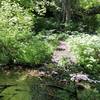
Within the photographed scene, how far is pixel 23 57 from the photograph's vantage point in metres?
9.58

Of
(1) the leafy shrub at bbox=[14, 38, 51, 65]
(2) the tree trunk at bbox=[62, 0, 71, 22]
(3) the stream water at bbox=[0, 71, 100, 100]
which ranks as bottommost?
(3) the stream water at bbox=[0, 71, 100, 100]

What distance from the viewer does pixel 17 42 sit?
10125mm

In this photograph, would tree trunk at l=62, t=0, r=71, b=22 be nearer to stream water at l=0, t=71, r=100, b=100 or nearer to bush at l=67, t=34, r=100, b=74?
bush at l=67, t=34, r=100, b=74

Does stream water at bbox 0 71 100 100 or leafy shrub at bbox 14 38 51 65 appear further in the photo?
leafy shrub at bbox 14 38 51 65

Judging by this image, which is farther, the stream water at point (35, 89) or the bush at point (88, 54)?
the bush at point (88, 54)

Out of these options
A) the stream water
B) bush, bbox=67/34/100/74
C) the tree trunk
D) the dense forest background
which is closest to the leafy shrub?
the dense forest background

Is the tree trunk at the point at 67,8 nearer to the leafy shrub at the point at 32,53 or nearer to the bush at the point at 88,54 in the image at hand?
the leafy shrub at the point at 32,53

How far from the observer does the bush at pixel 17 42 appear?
Result: 31.6ft

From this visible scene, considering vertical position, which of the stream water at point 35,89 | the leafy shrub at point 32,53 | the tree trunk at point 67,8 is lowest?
the stream water at point 35,89

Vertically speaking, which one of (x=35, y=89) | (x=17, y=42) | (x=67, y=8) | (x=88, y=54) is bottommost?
(x=35, y=89)

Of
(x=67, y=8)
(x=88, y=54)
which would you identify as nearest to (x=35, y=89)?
(x=88, y=54)

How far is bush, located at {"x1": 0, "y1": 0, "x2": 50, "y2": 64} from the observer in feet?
31.6

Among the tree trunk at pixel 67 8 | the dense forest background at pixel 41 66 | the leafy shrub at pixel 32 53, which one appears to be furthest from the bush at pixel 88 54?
the tree trunk at pixel 67 8

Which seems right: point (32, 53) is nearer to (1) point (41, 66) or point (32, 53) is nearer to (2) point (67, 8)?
(1) point (41, 66)
